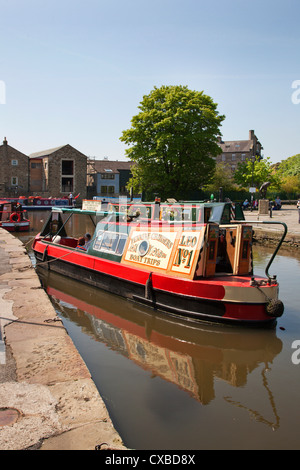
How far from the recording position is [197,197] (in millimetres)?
46438

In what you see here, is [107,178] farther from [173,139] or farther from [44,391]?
[44,391]

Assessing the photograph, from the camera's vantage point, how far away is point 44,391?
4.66 m

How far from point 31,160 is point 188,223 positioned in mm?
60339

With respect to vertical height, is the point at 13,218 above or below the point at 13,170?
below

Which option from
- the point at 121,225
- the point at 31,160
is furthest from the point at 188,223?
the point at 31,160

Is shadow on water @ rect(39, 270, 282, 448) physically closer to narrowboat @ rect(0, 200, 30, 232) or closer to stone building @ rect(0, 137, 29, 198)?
narrowboat @ rect(0, 200, 30, 232)

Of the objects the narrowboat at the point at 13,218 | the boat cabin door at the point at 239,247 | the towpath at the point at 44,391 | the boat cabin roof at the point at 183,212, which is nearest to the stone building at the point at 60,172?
the narrowboat at the point at 13,218

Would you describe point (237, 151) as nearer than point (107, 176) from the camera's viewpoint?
No

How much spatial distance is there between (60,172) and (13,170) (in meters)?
7.06

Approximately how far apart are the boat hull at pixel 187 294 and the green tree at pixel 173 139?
28296 millimetres

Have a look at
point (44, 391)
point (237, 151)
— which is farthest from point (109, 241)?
point (237, 151)

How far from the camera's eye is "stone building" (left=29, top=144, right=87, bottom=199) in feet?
208

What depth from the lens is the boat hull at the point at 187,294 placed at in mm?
8109

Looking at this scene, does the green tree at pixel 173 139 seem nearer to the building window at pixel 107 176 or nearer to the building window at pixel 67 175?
the building window at pixel 67 175
